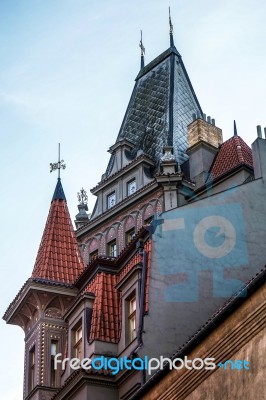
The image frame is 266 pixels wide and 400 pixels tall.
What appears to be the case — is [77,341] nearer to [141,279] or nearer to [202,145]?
[141,279]

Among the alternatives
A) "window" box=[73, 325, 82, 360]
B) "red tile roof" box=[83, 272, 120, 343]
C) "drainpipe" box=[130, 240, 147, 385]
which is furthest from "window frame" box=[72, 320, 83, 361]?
"drainpipe" box=[130, 240, 147, 385]

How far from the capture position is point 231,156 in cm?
4472

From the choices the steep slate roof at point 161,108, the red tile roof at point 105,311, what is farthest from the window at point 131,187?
the red tile roof at point 105,311

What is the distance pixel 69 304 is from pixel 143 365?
798 cm

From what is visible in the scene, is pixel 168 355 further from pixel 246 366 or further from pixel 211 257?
pixel 246 366

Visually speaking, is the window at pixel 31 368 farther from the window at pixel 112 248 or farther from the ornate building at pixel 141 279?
the window at pixel 112 248

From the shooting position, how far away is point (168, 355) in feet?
89.8

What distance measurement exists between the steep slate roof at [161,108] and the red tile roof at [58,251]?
12.1m

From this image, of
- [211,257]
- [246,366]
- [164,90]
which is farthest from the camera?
[164,90]

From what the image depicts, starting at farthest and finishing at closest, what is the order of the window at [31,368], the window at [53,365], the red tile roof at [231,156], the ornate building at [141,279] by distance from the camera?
the red tile roof at [231,156] → the window at [31,368] → the window at [53,365] → the ornate building at [141,279]

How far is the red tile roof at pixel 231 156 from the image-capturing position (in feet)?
142

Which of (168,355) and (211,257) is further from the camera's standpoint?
(211,257)

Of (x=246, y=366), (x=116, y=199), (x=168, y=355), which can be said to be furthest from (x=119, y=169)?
(x=246, y=366)

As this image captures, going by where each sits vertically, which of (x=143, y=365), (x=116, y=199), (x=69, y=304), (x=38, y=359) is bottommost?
(x=143, y=365)
